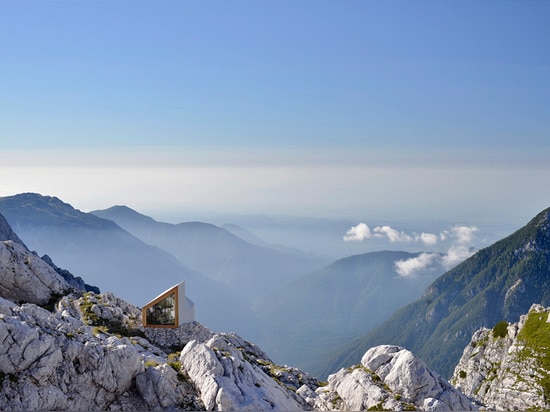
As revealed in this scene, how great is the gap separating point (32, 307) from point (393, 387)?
4052cm

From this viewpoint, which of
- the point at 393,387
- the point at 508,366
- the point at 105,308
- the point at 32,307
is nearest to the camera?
the point at 393,387

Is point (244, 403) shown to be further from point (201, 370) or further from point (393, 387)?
point (393, 387)

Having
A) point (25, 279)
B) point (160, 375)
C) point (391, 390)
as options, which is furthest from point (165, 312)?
point (391, 390)

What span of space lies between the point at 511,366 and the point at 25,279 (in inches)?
4990

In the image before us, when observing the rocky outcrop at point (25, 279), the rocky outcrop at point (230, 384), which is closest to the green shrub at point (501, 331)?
the rocky outcrop at point (25, 279)

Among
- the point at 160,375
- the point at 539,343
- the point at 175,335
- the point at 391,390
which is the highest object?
the point at 160,375

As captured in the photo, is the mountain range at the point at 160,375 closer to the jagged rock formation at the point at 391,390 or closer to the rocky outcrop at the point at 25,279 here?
the jagged rock formation at the point at 391,390

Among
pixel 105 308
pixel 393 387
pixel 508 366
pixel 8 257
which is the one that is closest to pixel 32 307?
pixel 105 308

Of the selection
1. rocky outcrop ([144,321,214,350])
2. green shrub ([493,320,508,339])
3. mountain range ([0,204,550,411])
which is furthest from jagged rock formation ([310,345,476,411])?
green shrub ([493,320,508,339])

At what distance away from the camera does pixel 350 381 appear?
49.0 m

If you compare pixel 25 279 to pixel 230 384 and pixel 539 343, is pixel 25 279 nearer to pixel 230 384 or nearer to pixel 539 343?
pixel 230 384

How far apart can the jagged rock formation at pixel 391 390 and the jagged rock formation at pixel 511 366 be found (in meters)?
91.1

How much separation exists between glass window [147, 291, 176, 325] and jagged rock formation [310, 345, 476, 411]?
21.7 m

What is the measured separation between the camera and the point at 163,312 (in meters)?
65.1
